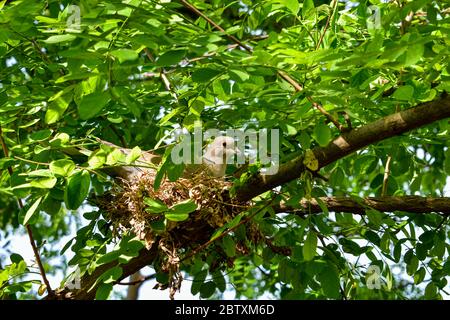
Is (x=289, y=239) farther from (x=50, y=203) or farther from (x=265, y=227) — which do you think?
(x=50, y=203)

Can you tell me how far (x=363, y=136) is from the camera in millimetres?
2865

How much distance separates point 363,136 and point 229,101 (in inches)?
28.9

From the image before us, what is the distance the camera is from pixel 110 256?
3.07 meters

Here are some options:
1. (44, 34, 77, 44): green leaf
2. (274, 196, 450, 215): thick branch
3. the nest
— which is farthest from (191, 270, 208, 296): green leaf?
(44, 34, 77, 44): green leaf

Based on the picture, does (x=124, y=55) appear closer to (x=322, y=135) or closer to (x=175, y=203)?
(x=322, y=135)

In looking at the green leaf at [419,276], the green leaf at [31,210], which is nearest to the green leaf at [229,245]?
the green leaf at [31,210]

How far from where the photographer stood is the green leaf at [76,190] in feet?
9.36

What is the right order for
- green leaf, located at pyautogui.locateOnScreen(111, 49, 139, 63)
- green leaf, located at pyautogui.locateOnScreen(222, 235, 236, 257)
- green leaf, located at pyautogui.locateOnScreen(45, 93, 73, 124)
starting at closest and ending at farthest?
green leaf, located at pyautogui.locateOnScreen(111, 49, 139, 63), green leaf, located at pyautogui.locateOnScreen(45, 93, 73, 124), green leaf, located at pyautogui.locateOnScreen(222, 235, 236, 257)

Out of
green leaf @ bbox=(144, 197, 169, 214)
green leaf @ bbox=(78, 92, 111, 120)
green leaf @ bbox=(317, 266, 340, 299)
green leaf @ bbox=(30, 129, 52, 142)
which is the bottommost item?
green leaf @ bbox=(317, 266, 340, 299)

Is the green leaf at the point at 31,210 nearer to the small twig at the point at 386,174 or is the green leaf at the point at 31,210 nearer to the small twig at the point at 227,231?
the small twig at the point at 227,231

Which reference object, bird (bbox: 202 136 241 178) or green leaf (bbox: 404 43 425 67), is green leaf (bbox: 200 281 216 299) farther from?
green leaf (bbox: 404 43 425 67)

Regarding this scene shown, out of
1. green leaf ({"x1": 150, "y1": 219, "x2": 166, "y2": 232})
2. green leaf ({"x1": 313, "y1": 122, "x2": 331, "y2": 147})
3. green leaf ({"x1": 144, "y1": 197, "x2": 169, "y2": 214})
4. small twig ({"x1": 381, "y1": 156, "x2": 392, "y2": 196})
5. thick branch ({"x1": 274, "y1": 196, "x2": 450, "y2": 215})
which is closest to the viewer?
green leaf ({"x1": 313, "y1": 122, "x2": 331, "y2": 147})

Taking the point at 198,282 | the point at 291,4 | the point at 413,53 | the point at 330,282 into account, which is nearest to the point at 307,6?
the point at 291,4

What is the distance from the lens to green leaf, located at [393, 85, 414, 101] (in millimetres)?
2758
